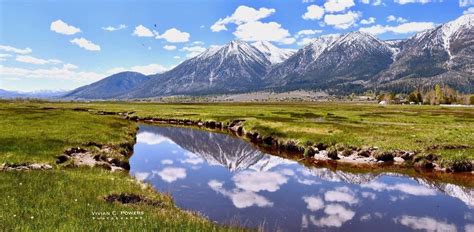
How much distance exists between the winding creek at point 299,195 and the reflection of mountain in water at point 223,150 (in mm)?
244

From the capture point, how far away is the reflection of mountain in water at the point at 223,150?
152ft

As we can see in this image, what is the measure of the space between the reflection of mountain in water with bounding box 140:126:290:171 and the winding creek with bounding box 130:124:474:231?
244 millimetres

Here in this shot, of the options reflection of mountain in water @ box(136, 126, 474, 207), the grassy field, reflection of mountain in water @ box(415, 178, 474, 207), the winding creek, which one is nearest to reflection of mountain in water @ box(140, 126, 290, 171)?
reflection of mountain in water @ box(136, 126, 474, 207)

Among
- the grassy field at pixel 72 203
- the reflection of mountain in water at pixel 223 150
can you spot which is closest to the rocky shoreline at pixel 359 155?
the reflection of mountain in water at pixel 223 150

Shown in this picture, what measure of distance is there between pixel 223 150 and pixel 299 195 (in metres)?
27.6

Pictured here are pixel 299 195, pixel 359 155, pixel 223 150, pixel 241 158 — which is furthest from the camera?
pixel 223 150

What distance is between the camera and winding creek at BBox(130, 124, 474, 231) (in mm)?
24000

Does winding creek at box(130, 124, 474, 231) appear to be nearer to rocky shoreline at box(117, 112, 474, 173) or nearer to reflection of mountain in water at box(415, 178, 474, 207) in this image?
reflection of mountain in water at box(415, 178, 474, 207)

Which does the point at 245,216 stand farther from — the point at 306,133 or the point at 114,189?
the point at 306,133

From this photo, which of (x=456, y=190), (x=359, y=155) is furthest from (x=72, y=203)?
(x=359, y=155)

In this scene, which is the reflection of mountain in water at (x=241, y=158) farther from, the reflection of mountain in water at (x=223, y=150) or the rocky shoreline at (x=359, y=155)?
the rocky shoreline at (x=359, y=155)

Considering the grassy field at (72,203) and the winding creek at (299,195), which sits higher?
the grassy field at (72,203)

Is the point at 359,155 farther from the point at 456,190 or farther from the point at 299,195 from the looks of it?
the point at 299,195

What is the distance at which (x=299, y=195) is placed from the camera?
30875 mm
